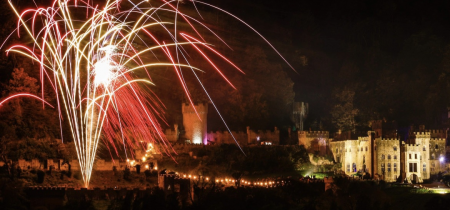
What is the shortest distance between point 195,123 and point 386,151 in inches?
599

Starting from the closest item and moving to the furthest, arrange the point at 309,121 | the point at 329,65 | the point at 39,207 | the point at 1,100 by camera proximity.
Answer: the point at 39,207 < the point at 1,100 < the point at 309,121 < the point at 329,65

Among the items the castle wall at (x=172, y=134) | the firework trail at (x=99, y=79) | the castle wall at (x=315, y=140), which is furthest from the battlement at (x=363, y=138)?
the castle wall at (x=172, y=134)

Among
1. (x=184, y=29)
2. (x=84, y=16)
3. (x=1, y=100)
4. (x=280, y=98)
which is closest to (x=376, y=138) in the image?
(x=280, y=98)

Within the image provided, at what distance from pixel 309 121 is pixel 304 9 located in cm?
2290

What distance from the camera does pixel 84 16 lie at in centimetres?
5188

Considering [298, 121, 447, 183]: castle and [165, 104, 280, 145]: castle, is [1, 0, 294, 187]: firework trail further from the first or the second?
[298, 121, 447, 183]: castle

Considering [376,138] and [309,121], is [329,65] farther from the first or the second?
[376,138]

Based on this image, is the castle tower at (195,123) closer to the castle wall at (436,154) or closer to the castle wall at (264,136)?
the castle wall at (264,136)

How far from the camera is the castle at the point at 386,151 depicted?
51.1m

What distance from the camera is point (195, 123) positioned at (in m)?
53.2

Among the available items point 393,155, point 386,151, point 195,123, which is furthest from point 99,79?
point 393,155

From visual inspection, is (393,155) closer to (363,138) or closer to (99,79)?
(363,138)

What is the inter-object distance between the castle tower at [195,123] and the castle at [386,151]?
26.1 ft

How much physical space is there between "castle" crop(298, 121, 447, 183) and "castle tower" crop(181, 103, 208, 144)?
7.94m
